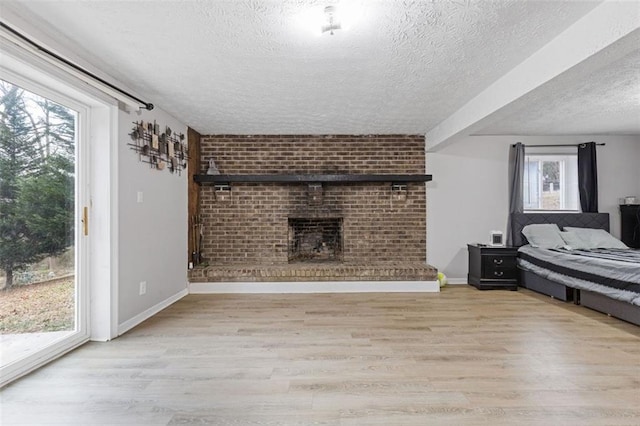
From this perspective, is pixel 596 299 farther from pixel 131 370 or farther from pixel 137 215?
pixel 137 215

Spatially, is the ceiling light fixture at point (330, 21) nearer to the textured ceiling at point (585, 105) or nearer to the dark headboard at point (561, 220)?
the textured ceiling at point (585, 105)

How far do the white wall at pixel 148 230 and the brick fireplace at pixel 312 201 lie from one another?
2.18 ft

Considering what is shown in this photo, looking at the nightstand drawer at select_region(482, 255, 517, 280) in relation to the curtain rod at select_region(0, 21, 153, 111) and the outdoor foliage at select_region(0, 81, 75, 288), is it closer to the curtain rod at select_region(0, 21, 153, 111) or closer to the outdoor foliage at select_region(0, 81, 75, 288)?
Answer: the curtain rod at select_region(0, 21, 153, 111)

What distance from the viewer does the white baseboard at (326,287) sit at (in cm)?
440

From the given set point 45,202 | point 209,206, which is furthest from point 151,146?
point 209,206

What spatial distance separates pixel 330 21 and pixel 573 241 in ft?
15.1

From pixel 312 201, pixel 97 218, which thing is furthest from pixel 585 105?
pixel 97 218

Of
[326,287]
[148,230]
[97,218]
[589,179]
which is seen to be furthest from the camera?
[589,179]

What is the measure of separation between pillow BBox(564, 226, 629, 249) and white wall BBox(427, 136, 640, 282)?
0.63 m

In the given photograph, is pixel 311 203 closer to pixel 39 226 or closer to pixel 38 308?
pixel 39 226

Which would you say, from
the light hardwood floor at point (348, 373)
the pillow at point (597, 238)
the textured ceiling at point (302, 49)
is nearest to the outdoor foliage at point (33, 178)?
the textured ceiling at point (302, 49)

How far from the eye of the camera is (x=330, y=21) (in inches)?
73.5

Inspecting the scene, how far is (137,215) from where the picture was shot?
3.18 m

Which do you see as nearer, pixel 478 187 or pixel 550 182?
pixel 478 187
